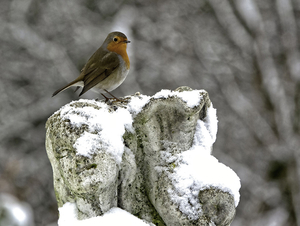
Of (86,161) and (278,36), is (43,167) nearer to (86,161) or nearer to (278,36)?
(86,161)

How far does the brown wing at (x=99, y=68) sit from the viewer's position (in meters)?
2.75

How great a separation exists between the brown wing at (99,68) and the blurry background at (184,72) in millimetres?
3582

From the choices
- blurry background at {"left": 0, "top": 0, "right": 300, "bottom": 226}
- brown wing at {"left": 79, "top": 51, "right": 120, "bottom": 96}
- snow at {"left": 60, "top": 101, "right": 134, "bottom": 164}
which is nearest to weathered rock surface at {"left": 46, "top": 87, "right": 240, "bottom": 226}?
snow at {"left": 60, "top": 101, "right": 134, "bottom": 164}

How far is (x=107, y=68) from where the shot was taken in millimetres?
2824

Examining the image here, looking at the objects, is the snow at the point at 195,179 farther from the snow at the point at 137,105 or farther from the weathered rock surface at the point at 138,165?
the snow at the point at 137,105

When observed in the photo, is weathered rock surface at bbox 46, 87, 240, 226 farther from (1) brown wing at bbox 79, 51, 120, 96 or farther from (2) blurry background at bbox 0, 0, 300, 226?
(2) blurry background at bbox 0, 0, 300, 226

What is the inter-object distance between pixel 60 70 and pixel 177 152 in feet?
17.3

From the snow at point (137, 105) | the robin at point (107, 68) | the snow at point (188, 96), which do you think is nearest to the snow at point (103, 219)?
the snow at point (137, 105)

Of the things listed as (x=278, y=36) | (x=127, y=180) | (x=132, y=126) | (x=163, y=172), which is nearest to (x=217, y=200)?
(x=163, y=172)

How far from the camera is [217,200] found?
1.81 meters

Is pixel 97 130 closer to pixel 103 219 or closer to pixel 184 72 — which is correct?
pixel 103 219

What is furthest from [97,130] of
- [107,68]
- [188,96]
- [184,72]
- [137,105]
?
[184,72]

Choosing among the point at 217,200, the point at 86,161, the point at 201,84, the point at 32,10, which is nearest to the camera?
the point at 86,161

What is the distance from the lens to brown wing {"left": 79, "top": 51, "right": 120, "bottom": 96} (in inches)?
108
